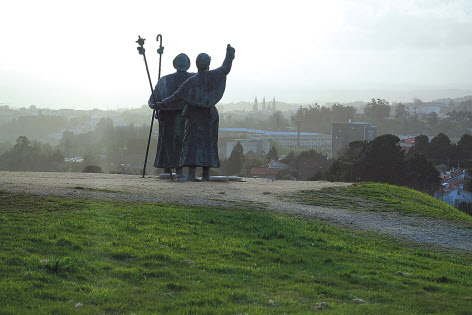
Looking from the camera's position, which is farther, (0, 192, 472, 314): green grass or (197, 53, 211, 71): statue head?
(197, 53, 211, 71): statue head

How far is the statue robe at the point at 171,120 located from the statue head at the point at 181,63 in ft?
0.45

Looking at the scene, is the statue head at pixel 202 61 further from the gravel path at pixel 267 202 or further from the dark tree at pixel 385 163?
the dark tree at pixel 385 163

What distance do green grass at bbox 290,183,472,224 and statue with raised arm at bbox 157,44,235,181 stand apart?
3.19 metres

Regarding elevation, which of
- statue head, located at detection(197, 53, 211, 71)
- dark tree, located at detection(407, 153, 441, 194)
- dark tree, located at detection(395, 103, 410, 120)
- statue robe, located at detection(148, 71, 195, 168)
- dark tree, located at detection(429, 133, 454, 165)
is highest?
dark tree, located at detection(395, 103, 410, 120)

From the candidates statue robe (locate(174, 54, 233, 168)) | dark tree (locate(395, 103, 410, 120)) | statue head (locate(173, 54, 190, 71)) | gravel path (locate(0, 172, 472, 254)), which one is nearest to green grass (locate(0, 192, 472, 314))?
gravel path (locate(0, 172, 472, 254))

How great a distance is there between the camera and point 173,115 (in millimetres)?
19484

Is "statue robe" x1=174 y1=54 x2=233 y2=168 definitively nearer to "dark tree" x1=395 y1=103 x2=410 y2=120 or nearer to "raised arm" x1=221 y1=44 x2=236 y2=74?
"raised arm" x1=221 y1=44 x2=236 y2=74

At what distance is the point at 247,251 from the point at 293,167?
122 feet

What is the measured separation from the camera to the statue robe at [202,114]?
1805cm

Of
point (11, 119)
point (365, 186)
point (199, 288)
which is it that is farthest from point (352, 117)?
point (199, 288)

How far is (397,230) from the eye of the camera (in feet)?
43.5

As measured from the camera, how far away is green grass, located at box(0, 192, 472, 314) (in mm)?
6445

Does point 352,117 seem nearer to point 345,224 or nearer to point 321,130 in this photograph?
point 321,130

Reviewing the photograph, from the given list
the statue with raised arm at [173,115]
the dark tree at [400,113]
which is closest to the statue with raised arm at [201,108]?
the statue with raised arm at [173,115]
